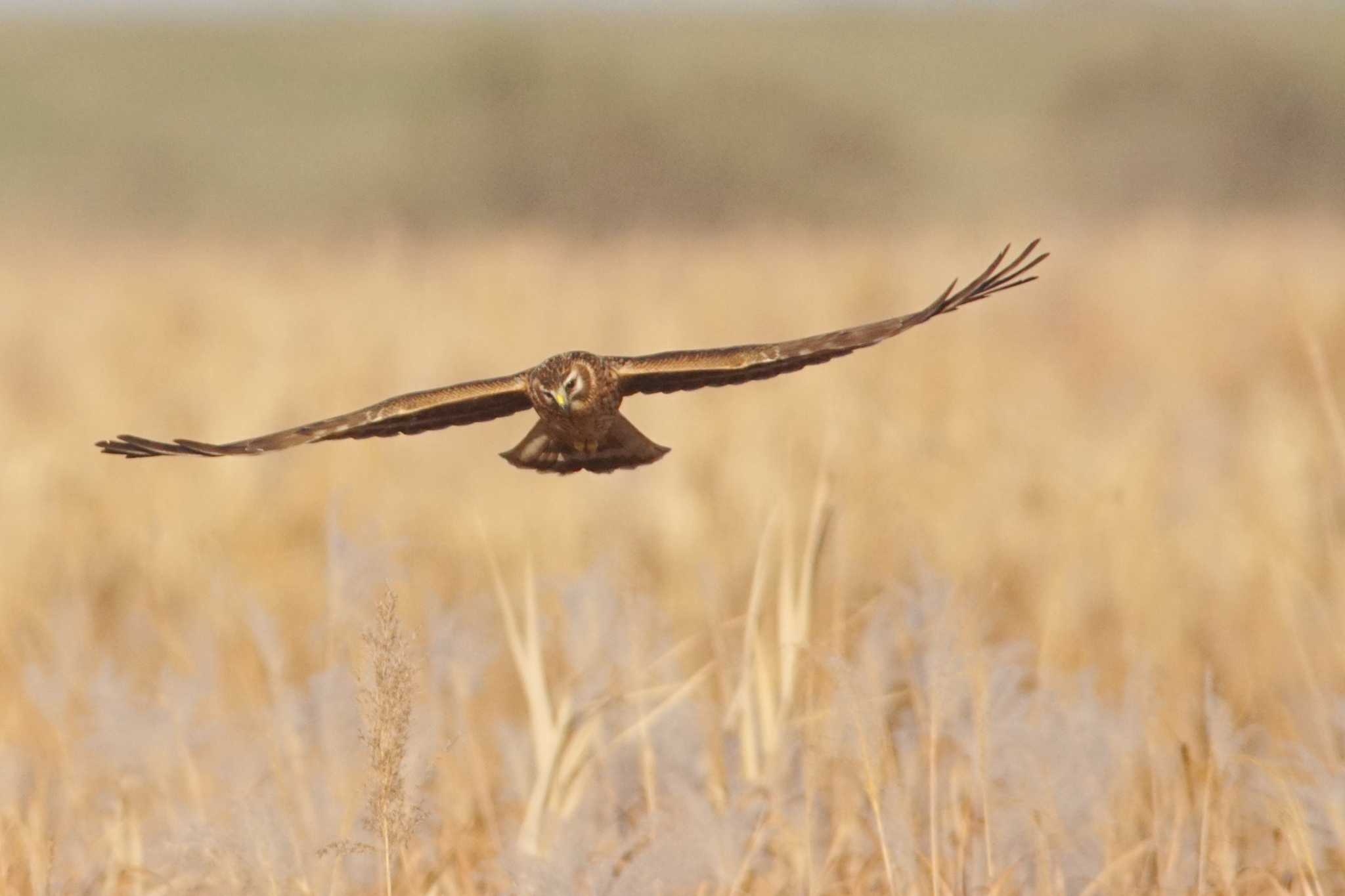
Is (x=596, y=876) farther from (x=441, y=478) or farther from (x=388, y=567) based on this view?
Answer: (x=441, y=478)

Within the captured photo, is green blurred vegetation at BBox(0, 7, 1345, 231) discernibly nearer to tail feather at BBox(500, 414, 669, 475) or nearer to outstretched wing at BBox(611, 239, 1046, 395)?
tail feather at BBox(500, 414, 669, 475)

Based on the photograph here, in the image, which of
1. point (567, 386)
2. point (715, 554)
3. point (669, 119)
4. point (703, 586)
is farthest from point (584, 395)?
point (669, 119)

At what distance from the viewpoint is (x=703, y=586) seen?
16.4 feet

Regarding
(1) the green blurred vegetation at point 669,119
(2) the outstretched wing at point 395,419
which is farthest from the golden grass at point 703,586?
(1) the green blurred vegetation at point 669,119

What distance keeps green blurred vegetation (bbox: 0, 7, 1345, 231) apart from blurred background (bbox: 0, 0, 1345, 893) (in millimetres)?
3394

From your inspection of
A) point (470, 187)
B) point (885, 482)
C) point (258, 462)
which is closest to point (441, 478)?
point (258, 462)

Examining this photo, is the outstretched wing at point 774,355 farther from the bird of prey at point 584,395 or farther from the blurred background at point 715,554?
the blurred background at point 715,554

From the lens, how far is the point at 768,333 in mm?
9773

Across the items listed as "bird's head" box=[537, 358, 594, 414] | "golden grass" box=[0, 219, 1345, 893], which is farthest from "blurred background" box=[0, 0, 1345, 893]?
"bird's head" box=[537, 358, 594, 414]

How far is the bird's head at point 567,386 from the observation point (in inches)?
98.7

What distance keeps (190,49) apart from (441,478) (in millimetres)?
74447

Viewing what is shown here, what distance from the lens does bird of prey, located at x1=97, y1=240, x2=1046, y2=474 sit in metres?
2.41

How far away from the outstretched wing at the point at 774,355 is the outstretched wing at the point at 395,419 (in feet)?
0.61

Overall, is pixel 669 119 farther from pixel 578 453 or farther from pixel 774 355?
pixel 774 355
